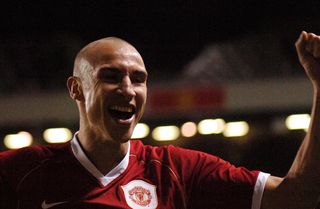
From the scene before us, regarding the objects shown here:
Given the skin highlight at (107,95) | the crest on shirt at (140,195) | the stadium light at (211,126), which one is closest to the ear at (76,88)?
the skin highlight at (107,95)

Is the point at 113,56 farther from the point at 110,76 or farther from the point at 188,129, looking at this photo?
the point at 188,129

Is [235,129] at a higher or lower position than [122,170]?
lower

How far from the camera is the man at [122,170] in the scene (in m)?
2.11

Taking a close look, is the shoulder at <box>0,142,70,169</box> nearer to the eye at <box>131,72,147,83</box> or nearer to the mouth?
the mouth

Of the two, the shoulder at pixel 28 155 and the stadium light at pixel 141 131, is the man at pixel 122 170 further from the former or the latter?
the stadium light at pixel 141 131

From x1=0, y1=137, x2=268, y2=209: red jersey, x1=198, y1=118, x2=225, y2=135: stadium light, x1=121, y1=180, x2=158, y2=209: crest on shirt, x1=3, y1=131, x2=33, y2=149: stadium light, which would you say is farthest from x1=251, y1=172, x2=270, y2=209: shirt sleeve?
x1=3, y1=131, x2=33, y2=149: stadium light

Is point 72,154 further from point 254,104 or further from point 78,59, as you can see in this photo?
point 254,104

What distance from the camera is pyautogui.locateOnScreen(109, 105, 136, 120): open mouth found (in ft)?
7.04

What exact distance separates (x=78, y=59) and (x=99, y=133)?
1.08 feet

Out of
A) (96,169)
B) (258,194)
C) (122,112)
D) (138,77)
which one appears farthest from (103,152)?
(258,194)

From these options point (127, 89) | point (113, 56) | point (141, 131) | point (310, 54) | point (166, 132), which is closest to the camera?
point (310, 54)

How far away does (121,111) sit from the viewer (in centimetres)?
215

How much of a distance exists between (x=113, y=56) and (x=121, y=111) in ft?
0.72

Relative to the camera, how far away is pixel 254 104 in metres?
8.73
